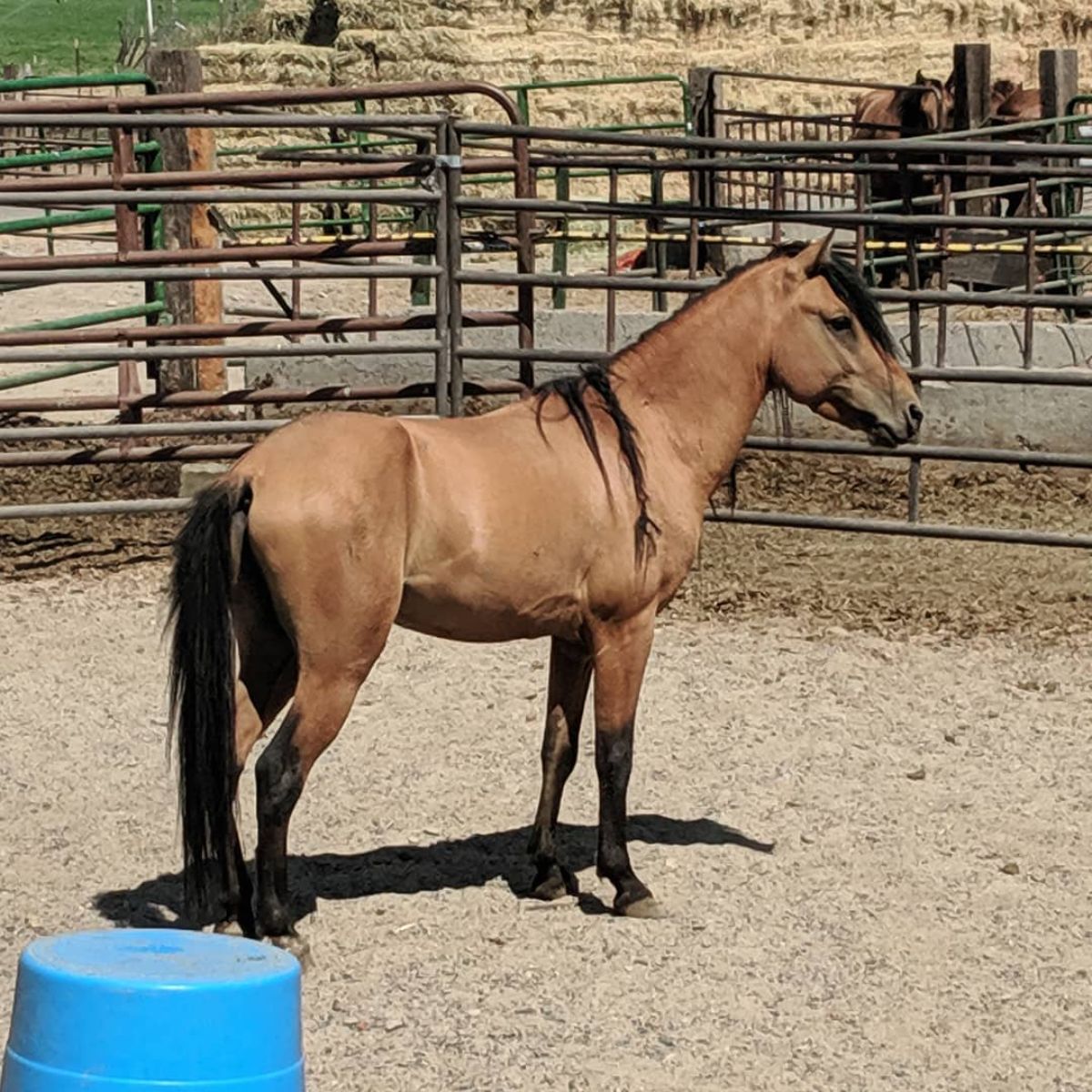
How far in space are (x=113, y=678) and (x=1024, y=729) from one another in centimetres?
302

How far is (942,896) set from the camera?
524cm

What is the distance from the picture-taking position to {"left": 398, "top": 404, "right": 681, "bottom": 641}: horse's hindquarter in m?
4.92

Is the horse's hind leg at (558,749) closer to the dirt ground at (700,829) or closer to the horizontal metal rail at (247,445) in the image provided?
the dirt ground at (700,829)

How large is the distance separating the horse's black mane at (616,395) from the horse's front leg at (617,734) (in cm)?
21

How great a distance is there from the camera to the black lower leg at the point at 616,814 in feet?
16.9

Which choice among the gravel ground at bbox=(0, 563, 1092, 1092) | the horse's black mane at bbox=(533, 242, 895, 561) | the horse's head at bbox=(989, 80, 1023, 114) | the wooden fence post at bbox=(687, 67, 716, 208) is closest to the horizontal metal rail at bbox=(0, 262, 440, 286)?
the gravel ground at bbox=(0, 563, 1092, 1092)

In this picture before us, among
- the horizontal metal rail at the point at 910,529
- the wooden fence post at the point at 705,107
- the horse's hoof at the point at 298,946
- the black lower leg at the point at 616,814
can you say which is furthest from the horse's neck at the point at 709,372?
the wooden fence post at the point at 705,107

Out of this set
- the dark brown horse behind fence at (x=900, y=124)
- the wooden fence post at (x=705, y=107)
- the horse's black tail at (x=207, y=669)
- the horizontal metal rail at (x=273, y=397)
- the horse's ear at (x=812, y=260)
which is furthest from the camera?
the dark brown horse behind fence at (x=900, y=124)

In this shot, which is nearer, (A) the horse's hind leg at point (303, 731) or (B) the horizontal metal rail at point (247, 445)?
(A) the horse's hind leg at point (303, 731)

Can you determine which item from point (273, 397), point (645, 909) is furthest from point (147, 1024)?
point (273, 397)

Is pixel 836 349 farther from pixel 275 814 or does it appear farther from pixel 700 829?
pixel 275 814

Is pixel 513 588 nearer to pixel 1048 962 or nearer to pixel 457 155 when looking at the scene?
pixel 1048 962

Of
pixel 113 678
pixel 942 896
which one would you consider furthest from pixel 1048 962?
pixel 113 678

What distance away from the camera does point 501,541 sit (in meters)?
4.97
